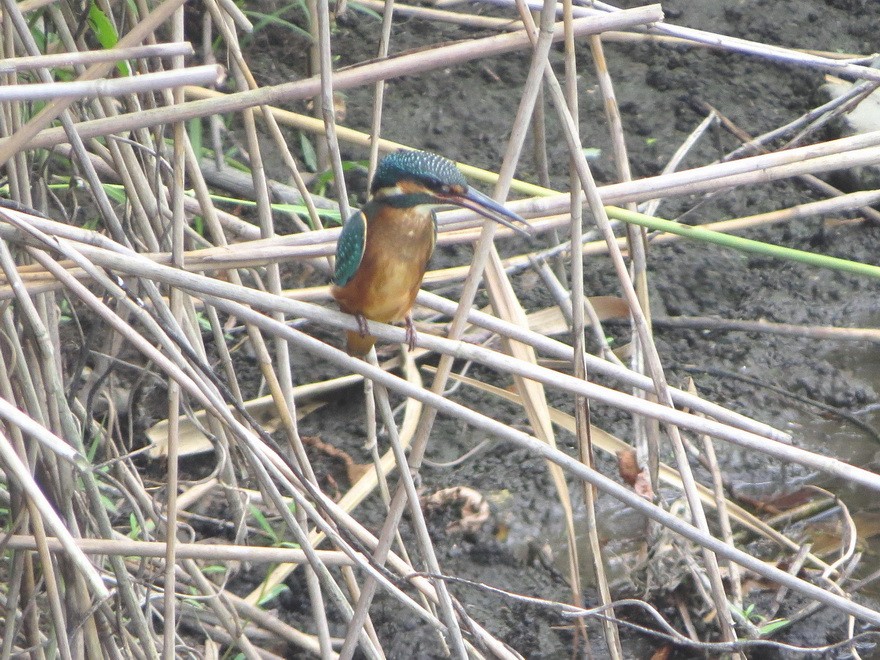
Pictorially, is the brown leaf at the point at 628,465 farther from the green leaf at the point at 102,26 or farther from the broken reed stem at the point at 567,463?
the green leaf at the point at 102,26

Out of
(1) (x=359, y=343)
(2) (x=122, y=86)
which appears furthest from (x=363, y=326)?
(2) (x=122, y=86)

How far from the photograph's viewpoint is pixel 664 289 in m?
4.13

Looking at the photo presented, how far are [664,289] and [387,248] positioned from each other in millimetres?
2266

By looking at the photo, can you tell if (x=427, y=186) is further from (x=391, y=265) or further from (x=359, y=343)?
(x=359, y=343)

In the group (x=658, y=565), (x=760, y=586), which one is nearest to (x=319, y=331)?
(x=658, y=565)

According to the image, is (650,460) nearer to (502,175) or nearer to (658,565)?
(658,565)

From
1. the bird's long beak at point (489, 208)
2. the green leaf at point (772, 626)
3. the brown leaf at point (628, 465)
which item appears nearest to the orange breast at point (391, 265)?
the bird's long beak at point (489, 208)

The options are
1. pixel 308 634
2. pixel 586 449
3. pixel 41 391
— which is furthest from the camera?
A: pixel 308 634

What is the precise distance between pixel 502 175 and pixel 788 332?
2.01 meters

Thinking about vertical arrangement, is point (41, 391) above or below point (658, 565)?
above

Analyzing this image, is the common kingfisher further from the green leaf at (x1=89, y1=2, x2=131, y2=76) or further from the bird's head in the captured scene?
the green leaf at (x1=89, y1=2, x2=131, y2=76)

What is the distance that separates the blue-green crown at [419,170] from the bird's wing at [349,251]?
119 millimetres

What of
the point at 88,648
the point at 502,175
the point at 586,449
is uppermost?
the point at 502,175

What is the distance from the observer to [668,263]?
167 inches
